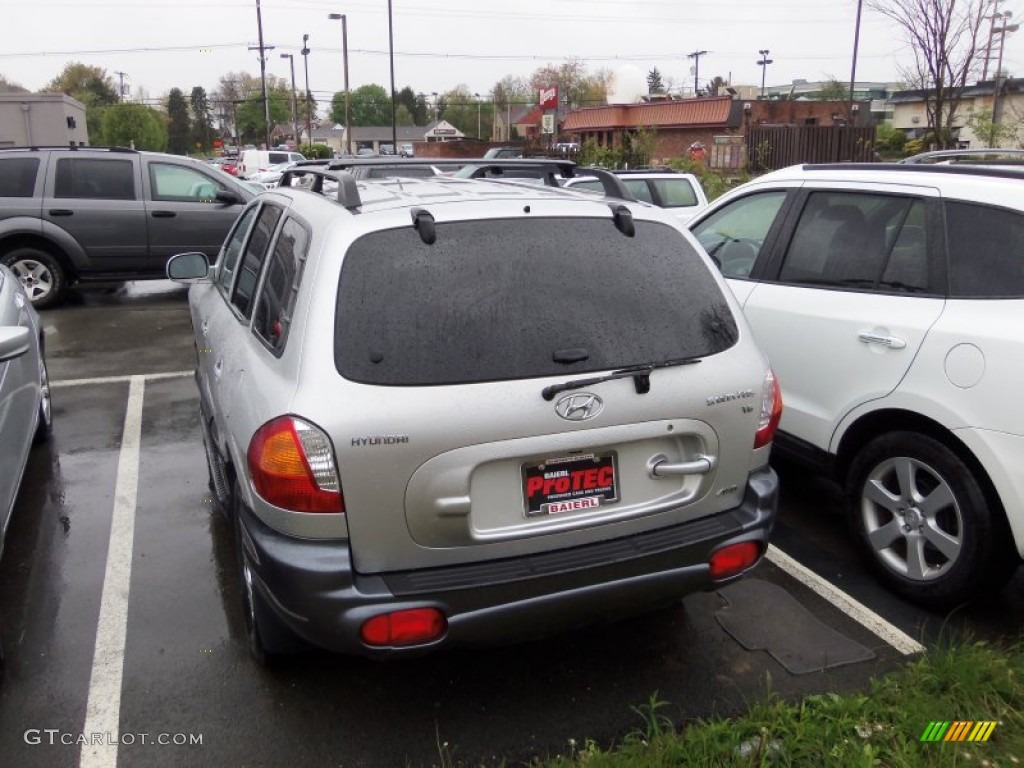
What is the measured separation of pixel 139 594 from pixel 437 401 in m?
2.15

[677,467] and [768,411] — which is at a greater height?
[768,411]

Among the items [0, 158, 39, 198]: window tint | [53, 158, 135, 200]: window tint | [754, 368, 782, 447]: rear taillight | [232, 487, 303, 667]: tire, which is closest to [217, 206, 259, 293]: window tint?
[232, 487, 303, 667]: tire

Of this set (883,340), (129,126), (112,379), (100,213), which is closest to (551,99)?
(100,213)

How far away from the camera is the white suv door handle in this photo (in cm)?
366

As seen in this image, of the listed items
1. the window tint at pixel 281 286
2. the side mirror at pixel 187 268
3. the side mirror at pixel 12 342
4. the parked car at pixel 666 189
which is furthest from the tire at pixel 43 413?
the parked car at pixel 666 189

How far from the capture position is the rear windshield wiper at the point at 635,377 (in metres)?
2.62

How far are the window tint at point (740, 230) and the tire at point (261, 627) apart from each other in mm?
3056

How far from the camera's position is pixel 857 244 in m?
4.14

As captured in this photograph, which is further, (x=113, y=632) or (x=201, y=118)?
(x=201, y=118)

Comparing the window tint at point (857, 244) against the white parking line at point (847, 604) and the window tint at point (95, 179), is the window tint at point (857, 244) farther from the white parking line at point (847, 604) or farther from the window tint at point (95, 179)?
the window tint at point (95, 179)

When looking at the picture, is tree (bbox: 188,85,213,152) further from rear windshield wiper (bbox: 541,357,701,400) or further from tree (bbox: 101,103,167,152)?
rear windshield wiper (bbox: 541,357,701,400)

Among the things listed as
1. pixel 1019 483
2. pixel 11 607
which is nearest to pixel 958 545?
pixel 1019 483

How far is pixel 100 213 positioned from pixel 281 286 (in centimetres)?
848

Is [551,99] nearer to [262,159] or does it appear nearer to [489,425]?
[262,159]
